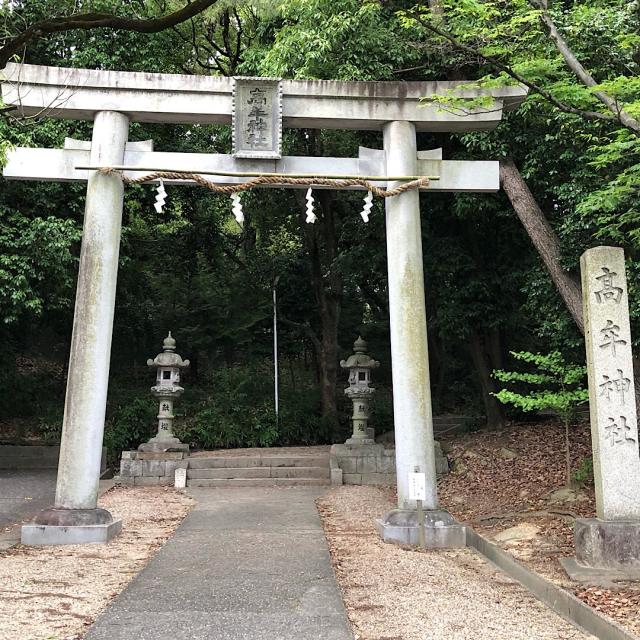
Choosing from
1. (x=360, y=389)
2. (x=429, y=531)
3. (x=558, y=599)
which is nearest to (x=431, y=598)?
(x=558, y=599)

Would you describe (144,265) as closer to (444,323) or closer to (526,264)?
(444,323)

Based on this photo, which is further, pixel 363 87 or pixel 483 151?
pixel 483 151

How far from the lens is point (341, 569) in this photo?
5.54 m

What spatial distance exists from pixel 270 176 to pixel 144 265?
40.1ft

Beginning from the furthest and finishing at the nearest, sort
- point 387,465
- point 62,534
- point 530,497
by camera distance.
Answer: point 387,465
point 530,497
point 62,534

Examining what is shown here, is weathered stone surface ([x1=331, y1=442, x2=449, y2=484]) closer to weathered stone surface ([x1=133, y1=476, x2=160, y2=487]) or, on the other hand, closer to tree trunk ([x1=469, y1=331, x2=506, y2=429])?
tree trunk ([x1=469, y1=331, x2=506, y2=429])

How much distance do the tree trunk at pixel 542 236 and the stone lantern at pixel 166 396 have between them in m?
7.59

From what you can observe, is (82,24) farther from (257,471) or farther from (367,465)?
(367,465)

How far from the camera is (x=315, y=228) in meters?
16.3

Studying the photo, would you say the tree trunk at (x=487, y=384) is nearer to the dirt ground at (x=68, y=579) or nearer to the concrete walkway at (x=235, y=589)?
the concrete walkway at (x=235, y=589)

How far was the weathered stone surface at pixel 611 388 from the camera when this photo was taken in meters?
5.16

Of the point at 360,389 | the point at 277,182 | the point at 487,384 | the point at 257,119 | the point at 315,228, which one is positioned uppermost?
the point at 315,228

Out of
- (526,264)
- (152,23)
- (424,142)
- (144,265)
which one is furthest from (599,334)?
(144,265)

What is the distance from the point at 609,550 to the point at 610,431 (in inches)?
39.7
